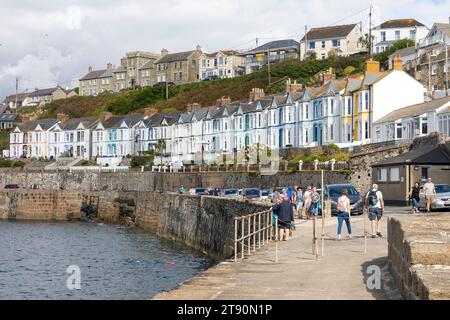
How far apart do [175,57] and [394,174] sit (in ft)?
374

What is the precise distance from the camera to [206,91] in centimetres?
13238

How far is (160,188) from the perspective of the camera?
267 feet

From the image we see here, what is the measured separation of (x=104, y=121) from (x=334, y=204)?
86.3 meters

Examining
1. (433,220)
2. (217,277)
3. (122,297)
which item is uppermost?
(433,220)

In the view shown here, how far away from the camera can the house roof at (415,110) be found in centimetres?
5614

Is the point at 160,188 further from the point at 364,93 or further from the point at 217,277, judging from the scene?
the point at 217,277

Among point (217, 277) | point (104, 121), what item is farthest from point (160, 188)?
point (217, 277)

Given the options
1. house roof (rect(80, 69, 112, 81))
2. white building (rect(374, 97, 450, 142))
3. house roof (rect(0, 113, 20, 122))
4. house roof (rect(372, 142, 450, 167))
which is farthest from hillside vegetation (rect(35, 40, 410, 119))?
house roof (rect(372, 142, 450, 167))

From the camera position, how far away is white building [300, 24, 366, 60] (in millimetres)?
126312

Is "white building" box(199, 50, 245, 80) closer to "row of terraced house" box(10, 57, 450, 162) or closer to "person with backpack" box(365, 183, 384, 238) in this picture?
"row of terraced house" box(10, 57, 450, 162)

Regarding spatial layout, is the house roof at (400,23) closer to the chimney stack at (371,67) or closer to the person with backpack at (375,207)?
the chimney stack at (371,67)

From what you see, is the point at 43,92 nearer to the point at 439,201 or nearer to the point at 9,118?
the point at 9,118

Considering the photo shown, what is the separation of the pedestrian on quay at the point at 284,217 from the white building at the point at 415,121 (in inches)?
1108
